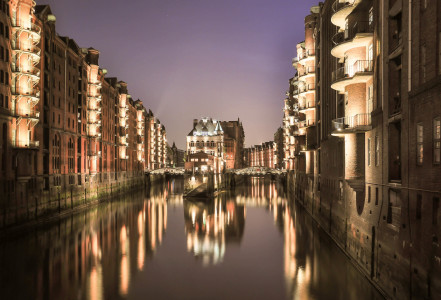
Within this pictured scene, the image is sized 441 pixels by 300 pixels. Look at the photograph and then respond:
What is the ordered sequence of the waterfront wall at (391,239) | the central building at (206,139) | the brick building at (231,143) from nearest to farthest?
the waterfront wall at (391,239)
the central building at (206,139)
the brick building at (231,143)

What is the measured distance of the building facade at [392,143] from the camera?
1302 centimetres

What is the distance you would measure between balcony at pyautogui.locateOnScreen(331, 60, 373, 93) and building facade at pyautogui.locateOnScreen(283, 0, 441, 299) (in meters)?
0.05

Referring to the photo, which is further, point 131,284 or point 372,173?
point 131,284

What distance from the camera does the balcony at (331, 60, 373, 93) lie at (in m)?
21.0

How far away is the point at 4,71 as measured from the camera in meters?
34.2

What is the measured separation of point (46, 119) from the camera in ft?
146

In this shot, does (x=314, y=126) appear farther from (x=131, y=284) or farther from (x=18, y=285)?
(x=18, y=285)

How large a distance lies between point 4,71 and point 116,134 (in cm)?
4544

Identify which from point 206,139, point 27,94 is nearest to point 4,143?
point 27,94

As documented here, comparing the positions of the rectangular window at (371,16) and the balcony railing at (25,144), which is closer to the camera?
the rectangular window at (371,16)

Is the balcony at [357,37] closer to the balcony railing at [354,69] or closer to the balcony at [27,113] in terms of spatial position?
the balcony railing at [354,69]

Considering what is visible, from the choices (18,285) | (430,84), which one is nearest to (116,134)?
(18,285)

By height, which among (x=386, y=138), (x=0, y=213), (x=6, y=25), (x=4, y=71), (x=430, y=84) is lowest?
(x=0, y=213)

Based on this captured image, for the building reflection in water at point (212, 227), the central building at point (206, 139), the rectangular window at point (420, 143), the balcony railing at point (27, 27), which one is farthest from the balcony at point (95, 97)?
the central building at point (206, 139)
